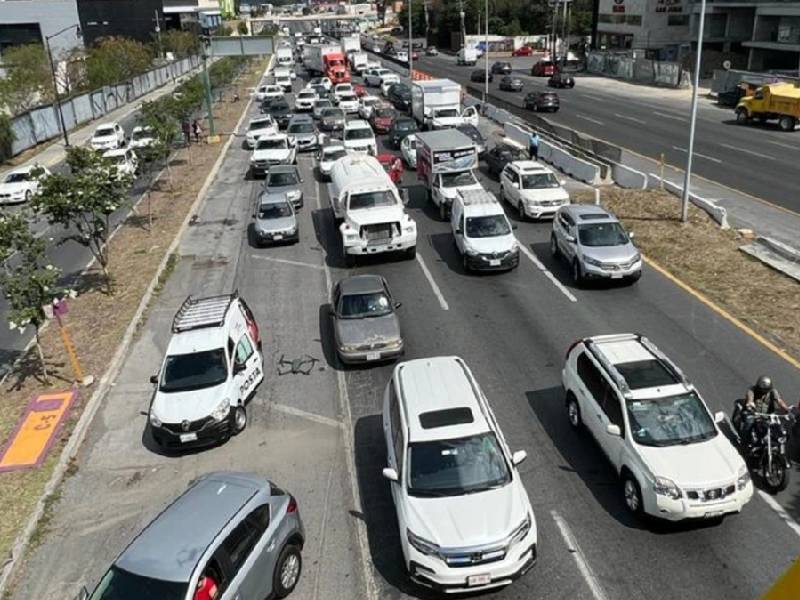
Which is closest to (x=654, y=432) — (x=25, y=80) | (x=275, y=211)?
(x=275, y=211)

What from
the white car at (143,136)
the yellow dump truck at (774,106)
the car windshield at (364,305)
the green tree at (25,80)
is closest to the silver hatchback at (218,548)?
the car windshield at (364,305)

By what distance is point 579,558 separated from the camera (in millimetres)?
10789

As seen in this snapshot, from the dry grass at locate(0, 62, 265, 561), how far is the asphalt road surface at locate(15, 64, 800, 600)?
27.4 inches

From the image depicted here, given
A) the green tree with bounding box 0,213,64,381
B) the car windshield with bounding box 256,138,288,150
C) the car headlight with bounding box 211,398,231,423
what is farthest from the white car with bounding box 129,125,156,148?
the car headlight with bounding box 211,398,231,423

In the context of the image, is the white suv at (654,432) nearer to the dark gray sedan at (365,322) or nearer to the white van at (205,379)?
the dark gray sedan at (365,322)

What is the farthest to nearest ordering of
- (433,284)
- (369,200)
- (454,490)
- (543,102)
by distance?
(543,102)
(369,200)
(433,284)
(454,490)

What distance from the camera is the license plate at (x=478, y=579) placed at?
32.1 ft

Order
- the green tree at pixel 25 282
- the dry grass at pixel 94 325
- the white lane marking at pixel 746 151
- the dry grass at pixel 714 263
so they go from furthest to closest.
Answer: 1. the white lane marking at pixel 746 151
2. the dry grass at pixel 714 263
3. the green tree at pixel 25 282
4. the dry grass at pixel 94 325

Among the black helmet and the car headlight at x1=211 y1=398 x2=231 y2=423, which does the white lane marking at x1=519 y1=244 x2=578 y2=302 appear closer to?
the black helmet

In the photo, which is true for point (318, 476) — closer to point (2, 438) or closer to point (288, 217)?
point (2, 438)

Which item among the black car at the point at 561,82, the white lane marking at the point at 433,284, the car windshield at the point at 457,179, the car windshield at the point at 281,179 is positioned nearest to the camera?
the white lane marking at the point at 433,284

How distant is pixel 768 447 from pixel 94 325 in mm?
17514

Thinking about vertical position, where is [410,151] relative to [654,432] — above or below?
below

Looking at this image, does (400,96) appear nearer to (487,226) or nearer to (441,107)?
(441,107)
